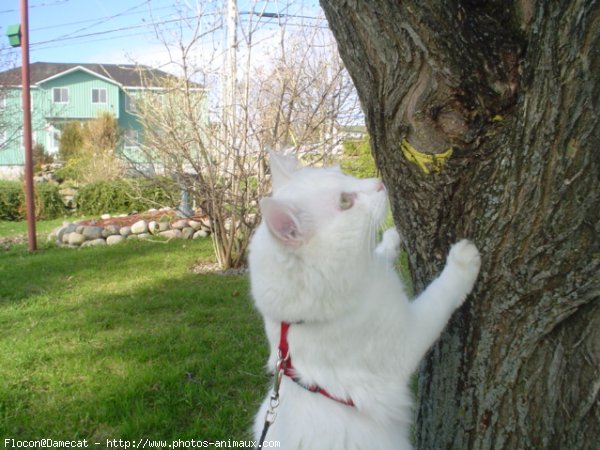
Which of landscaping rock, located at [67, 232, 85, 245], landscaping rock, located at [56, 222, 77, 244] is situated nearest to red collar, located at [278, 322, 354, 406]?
landscaping rock, located at [67, 232, 85, 245]

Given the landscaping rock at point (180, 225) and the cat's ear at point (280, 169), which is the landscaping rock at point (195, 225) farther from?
the cat's ear at point (280, 169)

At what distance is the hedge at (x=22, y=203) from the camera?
16.0 m

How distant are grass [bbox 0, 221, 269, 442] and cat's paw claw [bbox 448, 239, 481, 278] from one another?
6.90 feet

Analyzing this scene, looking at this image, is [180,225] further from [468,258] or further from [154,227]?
[468,258]

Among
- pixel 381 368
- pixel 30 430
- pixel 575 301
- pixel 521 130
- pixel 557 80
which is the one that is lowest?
pixel 30 430

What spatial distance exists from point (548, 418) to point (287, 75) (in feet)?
19.3

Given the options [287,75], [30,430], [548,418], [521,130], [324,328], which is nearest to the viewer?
[521,130]

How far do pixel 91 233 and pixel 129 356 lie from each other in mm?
7089

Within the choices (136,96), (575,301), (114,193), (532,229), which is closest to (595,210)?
(532,229)

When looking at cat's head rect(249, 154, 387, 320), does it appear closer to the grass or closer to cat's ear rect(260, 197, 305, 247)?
cat's ear rect(260, 197, 305, 247)

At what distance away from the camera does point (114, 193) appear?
15.7m

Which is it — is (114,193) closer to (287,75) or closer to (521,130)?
(287,75)

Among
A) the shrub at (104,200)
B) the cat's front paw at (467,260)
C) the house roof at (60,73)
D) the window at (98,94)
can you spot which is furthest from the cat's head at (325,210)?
the window at (98,94)

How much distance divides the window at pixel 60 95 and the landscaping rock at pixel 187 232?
31290 millimetres
